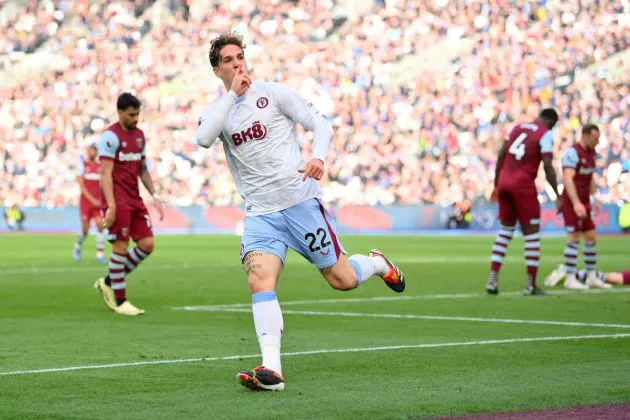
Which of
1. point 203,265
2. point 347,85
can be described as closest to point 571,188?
point 203,265

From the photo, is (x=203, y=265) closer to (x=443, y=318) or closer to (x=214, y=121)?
(x=443, y=318)

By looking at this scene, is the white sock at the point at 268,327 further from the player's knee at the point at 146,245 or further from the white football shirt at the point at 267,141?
the player's knee at the point at 146,245

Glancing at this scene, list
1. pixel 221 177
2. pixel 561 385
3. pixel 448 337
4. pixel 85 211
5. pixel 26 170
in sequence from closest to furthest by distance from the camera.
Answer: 1. pixel 561 385
2. pixel 448 337
3. pixel 85 211
4. pixel 221 177
5. pixel 26 170

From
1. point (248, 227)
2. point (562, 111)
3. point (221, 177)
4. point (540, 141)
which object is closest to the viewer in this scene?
point (248, 227)

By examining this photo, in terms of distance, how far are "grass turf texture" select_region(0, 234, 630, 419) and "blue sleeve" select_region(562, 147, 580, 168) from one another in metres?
1.91

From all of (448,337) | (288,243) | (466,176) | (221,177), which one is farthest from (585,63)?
(288,243)

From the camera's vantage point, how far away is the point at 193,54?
53.2m

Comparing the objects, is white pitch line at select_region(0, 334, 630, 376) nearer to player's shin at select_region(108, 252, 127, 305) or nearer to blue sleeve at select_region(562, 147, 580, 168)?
player's shin at select_region(108, 252, 127, 305)

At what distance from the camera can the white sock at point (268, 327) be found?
8.03m

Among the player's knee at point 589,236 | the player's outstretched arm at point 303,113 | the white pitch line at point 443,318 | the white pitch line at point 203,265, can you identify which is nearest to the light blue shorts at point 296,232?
the player's outstretched arm at point 303,113

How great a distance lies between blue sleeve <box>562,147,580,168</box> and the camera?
18031 mm

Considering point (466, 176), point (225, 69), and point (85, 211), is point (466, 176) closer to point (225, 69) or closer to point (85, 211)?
point (85, 211)

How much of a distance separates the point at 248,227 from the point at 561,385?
227 cm

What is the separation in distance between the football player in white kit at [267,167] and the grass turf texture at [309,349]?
0.80 m
